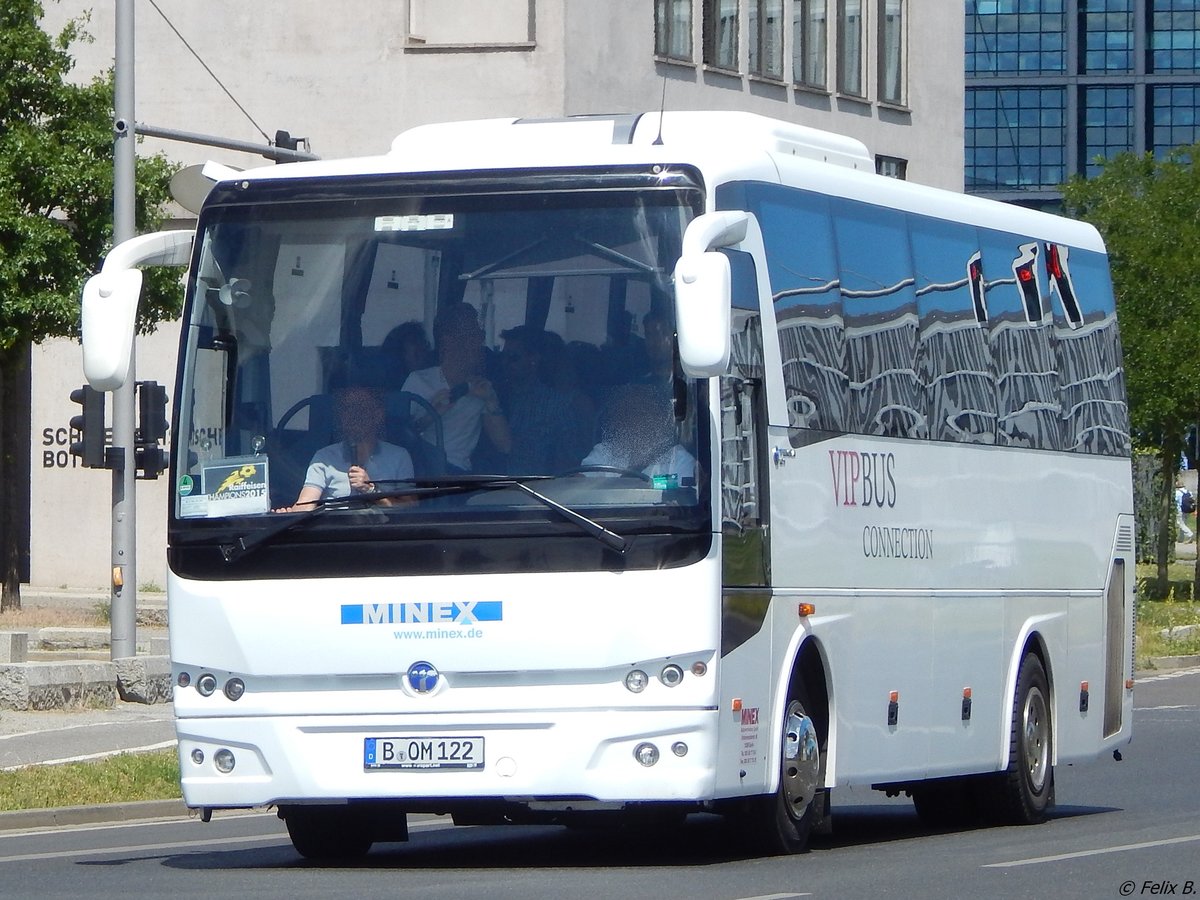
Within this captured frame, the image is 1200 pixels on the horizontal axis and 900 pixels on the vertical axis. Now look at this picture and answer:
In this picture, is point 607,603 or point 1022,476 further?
point 1022,476

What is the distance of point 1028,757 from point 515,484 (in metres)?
5.15

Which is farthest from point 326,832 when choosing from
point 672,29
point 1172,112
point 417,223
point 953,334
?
point 1172,112

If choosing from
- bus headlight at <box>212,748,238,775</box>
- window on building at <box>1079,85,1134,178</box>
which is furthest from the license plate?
window on building at <box>1079,85,1134,178</box>

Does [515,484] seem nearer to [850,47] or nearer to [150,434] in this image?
[150,434]

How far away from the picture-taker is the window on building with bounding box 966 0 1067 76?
111500 mm

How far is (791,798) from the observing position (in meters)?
12.6

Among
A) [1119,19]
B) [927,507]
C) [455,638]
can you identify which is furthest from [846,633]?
[1119,19]

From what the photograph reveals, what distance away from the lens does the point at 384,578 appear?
11.7m

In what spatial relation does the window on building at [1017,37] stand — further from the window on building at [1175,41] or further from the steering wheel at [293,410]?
the steering wheel at [293,410]

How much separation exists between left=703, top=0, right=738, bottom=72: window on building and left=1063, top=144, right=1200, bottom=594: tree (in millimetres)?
7390

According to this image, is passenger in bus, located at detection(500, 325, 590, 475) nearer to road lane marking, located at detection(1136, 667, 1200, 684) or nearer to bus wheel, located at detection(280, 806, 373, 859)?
bus wheel, located at detection(280, 806, 373, 859)

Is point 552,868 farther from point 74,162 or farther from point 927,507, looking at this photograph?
point 74,162

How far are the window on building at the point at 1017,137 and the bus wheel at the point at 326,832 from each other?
100 meters

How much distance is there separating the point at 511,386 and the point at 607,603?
1.07 meters
